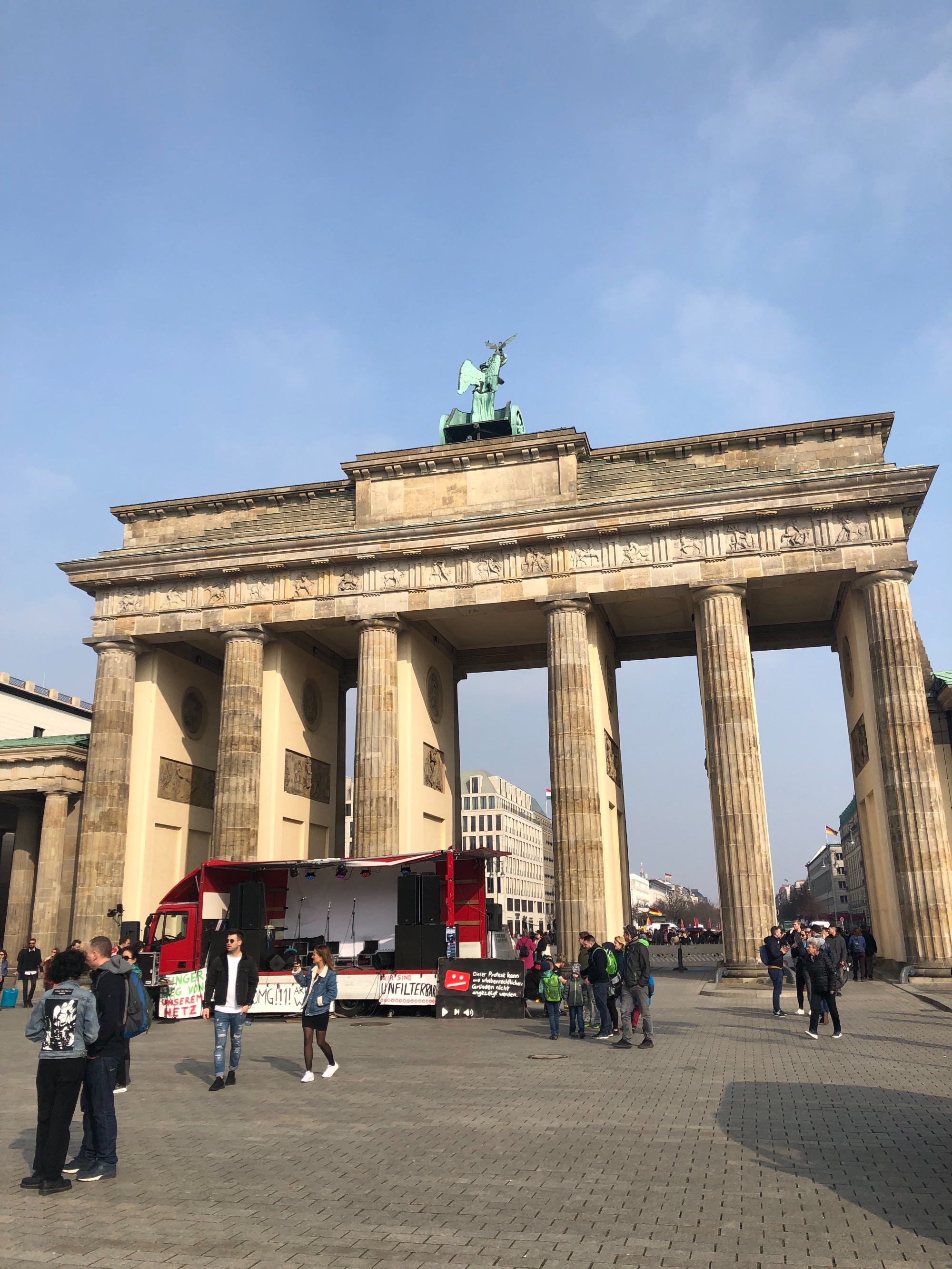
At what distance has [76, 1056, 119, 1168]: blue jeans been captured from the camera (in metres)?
7.68

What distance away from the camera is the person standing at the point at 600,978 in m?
16.4

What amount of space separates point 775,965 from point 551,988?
18.7 feet

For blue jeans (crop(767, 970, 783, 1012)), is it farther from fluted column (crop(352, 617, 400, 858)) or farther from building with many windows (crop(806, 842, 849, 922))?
building with many windows (crop(806, 842, 849, 922))

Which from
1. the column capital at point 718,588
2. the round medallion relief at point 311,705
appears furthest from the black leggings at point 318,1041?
the round medallion relief at point 311,705

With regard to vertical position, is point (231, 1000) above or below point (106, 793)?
below

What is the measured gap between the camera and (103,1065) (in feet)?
26.0

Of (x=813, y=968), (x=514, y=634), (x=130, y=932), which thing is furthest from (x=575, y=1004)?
(x=514, y=634)

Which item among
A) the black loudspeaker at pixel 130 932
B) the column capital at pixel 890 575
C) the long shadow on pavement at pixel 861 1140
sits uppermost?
the column capital at pixel 890 575

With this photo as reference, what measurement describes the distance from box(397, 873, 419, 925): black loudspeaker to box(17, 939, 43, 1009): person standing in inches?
442

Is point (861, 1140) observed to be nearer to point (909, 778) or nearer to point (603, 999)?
point (603, 999)

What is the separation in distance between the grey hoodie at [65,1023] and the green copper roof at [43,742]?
31782 mm

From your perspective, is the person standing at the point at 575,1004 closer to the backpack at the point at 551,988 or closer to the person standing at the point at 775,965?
the backpack at the point at 551,988

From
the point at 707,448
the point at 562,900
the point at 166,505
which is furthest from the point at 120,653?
the point at 707,448

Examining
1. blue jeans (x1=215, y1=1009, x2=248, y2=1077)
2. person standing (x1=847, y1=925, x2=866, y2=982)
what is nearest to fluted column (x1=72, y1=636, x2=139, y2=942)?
blue jeans (x1=215, y1=1009, x2=248, y2=1077)
